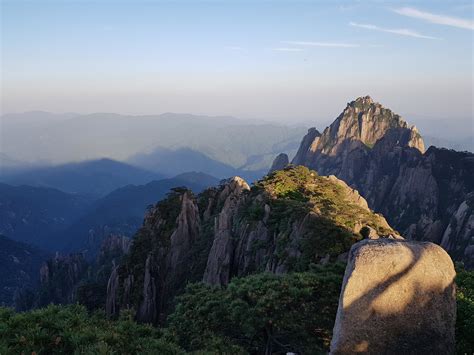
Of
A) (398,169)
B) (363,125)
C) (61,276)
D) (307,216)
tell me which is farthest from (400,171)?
(61,276)

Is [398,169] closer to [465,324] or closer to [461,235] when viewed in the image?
[461,235]

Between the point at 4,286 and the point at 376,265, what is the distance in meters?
191

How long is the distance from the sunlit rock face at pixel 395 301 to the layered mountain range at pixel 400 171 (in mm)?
58127

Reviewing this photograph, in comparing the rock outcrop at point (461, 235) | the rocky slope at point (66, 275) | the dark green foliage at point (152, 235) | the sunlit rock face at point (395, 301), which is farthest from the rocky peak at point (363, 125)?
the sunlit rock face at point (395, 301)

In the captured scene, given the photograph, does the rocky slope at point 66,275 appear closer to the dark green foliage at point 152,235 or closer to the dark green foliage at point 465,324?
the dark green foliage at point 152,235

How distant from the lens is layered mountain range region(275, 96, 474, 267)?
250 feet

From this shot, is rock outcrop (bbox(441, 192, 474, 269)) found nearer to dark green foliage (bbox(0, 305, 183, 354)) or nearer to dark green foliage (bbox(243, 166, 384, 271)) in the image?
dark green foliage (bbox(243, 166, 384, 271))

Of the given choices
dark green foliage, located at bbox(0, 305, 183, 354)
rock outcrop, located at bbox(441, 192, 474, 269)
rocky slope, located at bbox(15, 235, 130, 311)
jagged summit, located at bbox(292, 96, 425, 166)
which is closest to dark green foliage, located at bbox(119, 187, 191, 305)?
dark green foliage, located at bbox(0, 305, 183, 354)

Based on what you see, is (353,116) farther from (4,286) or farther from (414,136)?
(4,286)

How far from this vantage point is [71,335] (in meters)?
14.0

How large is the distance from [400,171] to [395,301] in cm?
11684

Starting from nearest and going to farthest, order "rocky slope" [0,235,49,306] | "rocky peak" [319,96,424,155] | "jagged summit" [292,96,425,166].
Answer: "jagged summit" [292,96,425,166]
"rocky peak" [319,96,424,155]
"rocky slope" [0,235,49,306]

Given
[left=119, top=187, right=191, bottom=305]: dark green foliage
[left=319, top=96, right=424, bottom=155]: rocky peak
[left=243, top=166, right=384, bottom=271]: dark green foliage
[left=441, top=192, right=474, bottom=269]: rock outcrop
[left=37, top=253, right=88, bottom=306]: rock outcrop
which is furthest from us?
[left=319, top=96, right=424, bottom=155]: rocky peak

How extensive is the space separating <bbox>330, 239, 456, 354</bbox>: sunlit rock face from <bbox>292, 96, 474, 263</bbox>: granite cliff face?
59.0 meters
